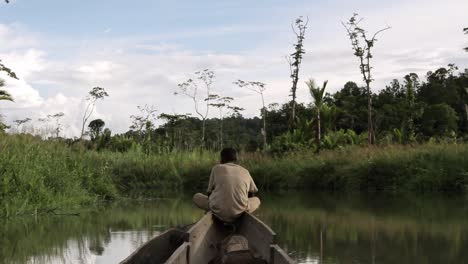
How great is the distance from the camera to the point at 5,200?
1197cm

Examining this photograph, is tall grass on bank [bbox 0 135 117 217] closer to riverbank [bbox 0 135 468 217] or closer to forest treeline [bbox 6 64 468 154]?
riverbank [bbox 0 135 468 217]

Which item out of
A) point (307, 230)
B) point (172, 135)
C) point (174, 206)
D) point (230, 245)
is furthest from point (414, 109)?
point (230, 245)

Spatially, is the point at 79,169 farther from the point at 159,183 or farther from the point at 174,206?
the point at 159,183

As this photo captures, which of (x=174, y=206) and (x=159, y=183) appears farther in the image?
(x=159, y=183)

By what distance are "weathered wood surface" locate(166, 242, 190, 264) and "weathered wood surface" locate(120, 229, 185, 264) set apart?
0.41 m

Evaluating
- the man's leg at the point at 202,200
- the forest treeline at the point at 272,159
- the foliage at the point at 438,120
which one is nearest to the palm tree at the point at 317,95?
the forest treeline at the point at 272,159

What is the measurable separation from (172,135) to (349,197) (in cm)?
1927

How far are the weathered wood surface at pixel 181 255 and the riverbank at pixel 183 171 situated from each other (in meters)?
7.79

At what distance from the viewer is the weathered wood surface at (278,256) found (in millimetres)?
4410

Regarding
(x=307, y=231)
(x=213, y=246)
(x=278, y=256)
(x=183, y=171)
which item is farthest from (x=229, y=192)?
(x=183, y=171)

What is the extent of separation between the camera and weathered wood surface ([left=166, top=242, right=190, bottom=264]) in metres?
4.25

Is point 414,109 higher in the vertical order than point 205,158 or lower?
higher

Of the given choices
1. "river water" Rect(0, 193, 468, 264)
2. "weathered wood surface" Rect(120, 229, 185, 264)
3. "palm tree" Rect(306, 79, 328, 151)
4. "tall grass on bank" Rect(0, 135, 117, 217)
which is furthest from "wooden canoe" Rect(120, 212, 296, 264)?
"palm tree" Rect(306, 79, 328, 151)

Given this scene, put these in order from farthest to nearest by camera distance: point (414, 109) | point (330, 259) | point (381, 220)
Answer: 1. point (414, 109)
2. point (381, 220)
3. point (330, 259)
